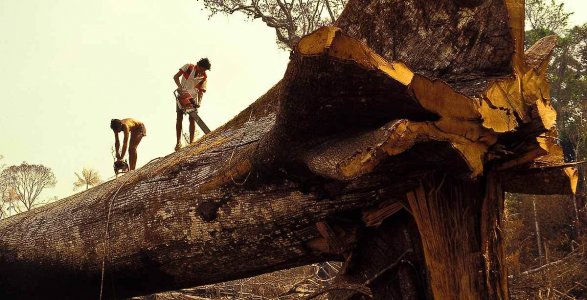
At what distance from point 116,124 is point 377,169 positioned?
19.4 feet

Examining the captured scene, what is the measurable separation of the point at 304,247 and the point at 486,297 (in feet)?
2.93

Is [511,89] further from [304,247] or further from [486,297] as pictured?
[304,247]

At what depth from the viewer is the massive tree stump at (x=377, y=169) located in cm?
177

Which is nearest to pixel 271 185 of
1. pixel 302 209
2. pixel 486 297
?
pixel 302 209

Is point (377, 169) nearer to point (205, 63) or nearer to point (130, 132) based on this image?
point (205, 63)

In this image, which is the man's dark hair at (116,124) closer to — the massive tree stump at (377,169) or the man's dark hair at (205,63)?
the man's dark hair at (205,63)

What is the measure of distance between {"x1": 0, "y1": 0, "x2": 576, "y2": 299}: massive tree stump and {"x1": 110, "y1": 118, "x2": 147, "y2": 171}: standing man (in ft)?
14.1

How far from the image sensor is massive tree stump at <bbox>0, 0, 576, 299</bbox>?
177cm

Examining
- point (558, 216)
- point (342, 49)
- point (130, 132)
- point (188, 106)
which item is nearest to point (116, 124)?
point (130, 132)

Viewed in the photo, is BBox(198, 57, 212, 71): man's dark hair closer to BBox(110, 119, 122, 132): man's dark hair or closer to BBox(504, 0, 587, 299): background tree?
BBox(110, 119, 122, 132): man's dark hair

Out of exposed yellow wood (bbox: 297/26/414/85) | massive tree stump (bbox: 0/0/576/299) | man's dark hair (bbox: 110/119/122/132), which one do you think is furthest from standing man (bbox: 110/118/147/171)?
exposed yellow wood (bbox: 297/26/414/85)

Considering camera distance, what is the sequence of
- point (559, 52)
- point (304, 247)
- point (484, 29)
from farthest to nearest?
point (559, 52) < point (304, 247) < point (484, 29)

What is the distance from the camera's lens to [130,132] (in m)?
7.69

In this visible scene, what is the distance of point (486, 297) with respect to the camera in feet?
6.82
